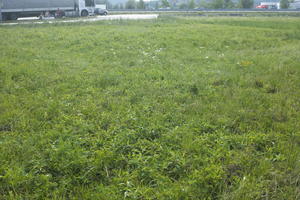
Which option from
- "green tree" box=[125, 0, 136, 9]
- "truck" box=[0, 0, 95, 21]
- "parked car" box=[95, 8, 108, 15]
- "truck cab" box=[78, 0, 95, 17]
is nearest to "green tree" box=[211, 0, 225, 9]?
"green tree" box=[125, 0, 136, 9]

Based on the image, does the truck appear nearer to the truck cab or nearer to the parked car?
the truck cab

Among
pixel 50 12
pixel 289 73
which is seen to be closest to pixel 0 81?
pixel 289 73

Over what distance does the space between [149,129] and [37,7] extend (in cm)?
3437

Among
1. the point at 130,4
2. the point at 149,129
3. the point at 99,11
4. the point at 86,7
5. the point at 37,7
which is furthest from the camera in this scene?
the point at 130,4

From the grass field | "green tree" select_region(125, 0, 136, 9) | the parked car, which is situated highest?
"green tree" select_region(125, 0, 136, 9)

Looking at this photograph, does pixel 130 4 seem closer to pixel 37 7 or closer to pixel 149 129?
pixel 37 7

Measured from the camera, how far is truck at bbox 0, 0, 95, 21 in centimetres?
3117

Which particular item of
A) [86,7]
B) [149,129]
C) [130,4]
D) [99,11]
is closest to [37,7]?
[86,7]

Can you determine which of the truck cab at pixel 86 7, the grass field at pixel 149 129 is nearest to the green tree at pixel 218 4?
the truck cab at pixel 86 7

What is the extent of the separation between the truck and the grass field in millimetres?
26055

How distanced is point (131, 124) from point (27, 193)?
2.23m

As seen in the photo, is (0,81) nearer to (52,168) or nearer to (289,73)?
(52,168)

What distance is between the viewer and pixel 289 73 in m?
8.29

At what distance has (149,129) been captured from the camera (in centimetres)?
482
